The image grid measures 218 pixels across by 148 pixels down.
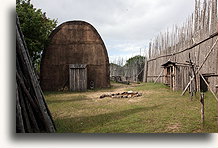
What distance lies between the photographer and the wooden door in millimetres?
9555

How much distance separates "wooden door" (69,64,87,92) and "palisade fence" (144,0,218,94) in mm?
4700

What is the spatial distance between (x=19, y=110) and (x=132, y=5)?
254 centimetres

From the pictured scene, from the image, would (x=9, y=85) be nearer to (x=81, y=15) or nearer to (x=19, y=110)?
(x=19, y=110)

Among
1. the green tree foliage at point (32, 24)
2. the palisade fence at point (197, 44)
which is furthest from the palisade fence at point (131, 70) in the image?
the green tree foliage at point (32, 24)

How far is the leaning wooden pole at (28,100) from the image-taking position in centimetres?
257

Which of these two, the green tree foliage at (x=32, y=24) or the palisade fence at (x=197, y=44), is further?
the green tree foliage at (x=32, y=24)

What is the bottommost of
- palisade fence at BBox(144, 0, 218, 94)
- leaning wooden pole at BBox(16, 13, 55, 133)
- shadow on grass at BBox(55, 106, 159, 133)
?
shadow on grass at BBox(55, 106, 159, 133)

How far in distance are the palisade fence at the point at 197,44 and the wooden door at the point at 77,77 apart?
4.70m

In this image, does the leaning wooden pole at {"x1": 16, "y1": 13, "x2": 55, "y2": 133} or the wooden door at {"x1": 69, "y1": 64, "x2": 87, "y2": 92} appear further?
the wooden door at {"x1": 69, "y1": 64, "x2": 87, "y2": 92}

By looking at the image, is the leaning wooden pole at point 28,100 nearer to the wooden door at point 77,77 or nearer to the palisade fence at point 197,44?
the palisade fence at point 197,44

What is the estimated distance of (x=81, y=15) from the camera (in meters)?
3.38

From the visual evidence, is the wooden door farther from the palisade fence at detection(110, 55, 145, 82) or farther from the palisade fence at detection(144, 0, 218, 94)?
the palisade fence at detection(110, 55, 145, 82)

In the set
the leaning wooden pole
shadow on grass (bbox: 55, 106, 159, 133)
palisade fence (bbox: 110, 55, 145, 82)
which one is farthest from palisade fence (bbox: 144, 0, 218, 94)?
palisade fence (bbox: 110, 55, 145, 82)
